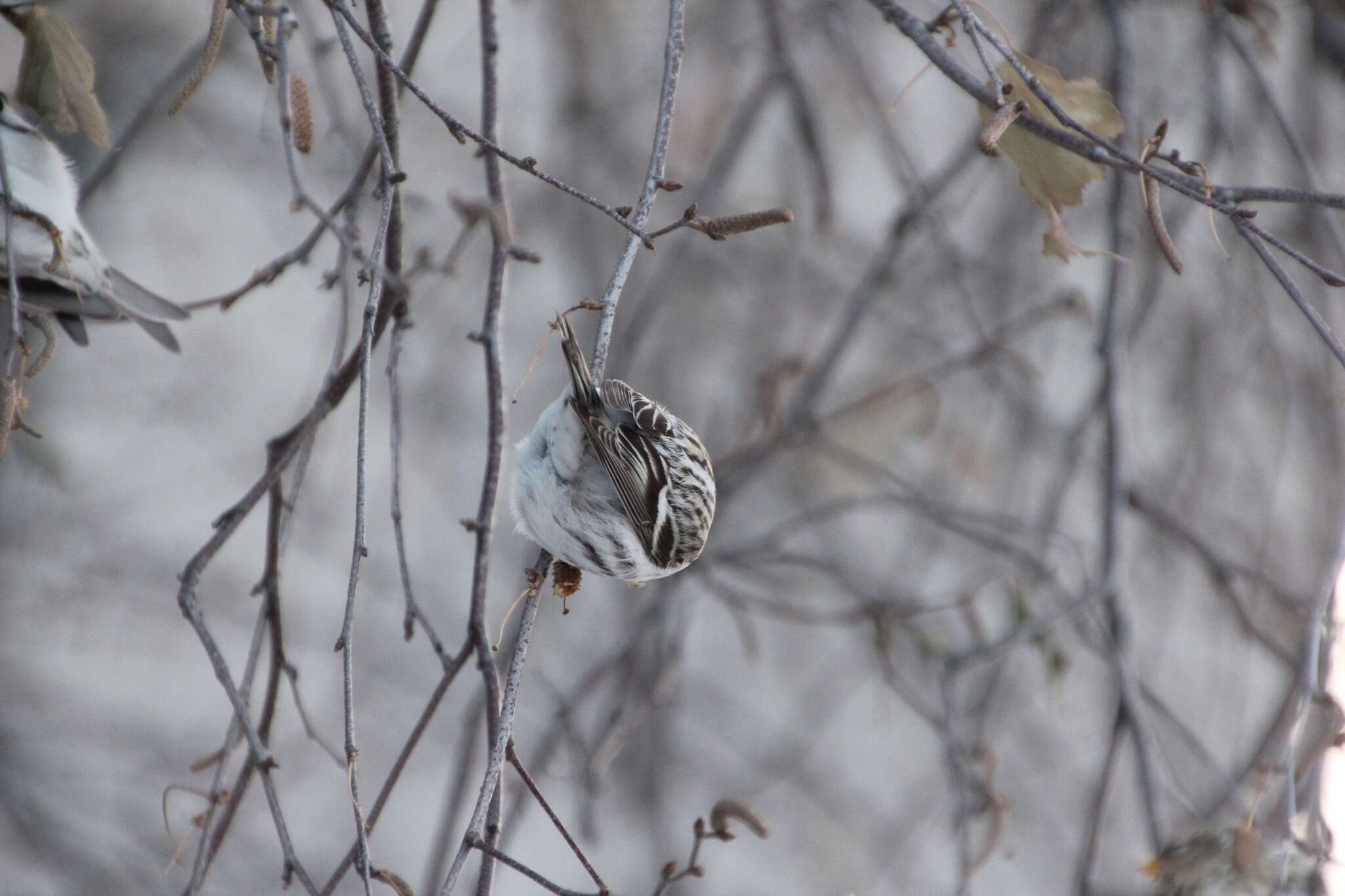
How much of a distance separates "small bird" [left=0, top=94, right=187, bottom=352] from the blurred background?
0.44 meters

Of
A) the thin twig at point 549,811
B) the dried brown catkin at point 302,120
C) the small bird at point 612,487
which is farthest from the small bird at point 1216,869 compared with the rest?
the dried brown catkin at point 302,120

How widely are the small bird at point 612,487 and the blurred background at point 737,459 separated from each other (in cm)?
Answer: 32

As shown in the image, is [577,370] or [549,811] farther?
[577,370]

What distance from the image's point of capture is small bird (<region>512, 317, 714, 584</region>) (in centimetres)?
108

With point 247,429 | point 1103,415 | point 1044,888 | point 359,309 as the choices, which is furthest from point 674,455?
point 1044,888

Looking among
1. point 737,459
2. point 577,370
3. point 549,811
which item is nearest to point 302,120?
point 577,370

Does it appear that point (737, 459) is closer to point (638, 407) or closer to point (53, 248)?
point (638, 407)

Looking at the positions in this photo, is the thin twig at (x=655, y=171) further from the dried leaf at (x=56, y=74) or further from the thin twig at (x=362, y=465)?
the dried leaf at (x=56, y=74)

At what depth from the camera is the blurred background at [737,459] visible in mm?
1709

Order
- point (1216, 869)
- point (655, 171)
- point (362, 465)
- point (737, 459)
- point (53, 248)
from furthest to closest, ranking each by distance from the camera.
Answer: point (737, 459)
point (1216, 869)
point (53, 248)
point (655, 171)
point (362, 465)

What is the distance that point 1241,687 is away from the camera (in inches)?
83.2

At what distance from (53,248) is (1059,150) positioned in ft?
2.56

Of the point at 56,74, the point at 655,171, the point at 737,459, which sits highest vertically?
the point at 737,459

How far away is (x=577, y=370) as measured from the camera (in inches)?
39.6
